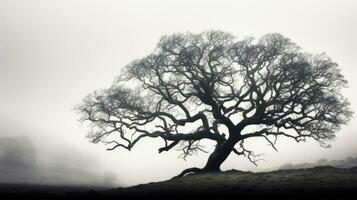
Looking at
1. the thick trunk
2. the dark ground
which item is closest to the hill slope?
the dark ground

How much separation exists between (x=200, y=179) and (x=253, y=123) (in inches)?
324

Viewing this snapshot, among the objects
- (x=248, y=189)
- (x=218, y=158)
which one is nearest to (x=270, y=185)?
(x=248, y=189)

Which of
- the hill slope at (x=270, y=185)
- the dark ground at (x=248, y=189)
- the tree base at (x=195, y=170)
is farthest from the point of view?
the tree base at (x=195, y=170)

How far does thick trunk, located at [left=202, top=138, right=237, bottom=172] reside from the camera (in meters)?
32.0

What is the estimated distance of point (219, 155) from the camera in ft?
105

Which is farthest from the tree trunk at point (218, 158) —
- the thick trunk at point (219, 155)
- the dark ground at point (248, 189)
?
the dark ground at point (248, 189)

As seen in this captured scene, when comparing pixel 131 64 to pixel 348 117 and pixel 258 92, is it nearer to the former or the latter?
pixel 258 92

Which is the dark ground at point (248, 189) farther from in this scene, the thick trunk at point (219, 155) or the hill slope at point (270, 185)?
the thick trunk at point (219, 155)

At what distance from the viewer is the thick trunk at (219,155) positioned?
31969 millimetres

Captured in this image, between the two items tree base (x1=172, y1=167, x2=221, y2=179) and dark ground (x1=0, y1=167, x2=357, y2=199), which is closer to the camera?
dark ground (x1=0, y1=167, x2=357, y2=199)

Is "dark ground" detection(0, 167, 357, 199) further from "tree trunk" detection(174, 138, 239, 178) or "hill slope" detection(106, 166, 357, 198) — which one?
"tree trunk" detection(174, 138, 239, 178)

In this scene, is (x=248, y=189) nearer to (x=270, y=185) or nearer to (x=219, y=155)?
(x=270, y=185)

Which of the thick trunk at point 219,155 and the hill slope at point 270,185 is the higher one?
the thick trunk at point 219,155

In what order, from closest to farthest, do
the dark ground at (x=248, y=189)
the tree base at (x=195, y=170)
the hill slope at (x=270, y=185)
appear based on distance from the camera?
the dark ground at (x=248, y=189) < the hill slope at (x=270, y=185) < the tree base at (x=195, y=170)
